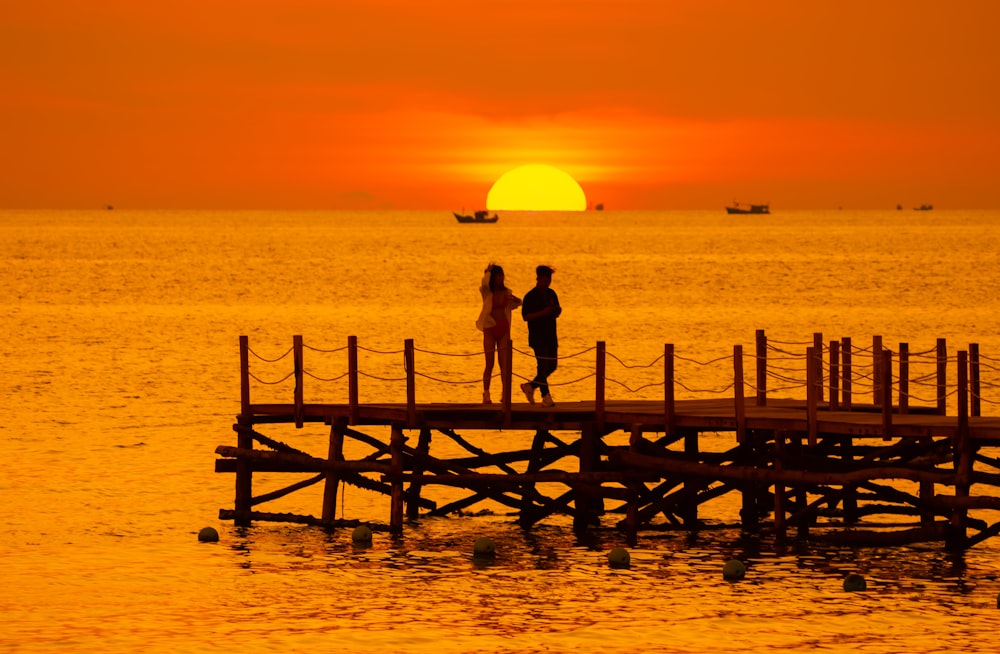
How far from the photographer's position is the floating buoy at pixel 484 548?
26562 millimetres

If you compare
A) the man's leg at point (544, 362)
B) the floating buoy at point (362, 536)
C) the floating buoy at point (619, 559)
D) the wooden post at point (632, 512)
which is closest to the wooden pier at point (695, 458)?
the wooden post at point (632, 512)

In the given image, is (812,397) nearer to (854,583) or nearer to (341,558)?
(854,583)

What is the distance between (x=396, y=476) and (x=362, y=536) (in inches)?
42.2

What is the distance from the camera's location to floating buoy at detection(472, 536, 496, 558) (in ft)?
87.1

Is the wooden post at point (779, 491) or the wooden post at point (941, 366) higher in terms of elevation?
the wooden post at point (941, 366)

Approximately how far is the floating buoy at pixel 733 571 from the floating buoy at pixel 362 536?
19.2ft

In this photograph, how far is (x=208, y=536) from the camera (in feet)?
93.0

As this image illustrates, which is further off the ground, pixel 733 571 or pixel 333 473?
pixel 333 473

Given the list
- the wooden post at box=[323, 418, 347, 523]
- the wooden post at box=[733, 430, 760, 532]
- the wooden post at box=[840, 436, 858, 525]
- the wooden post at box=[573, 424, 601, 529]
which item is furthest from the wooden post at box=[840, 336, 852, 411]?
the wooden post at box=[323, 418, 347, 523]

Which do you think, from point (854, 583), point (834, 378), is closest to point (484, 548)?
point (854, 583)

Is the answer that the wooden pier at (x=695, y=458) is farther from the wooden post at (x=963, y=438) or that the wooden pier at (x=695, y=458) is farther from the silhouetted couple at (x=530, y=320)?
the silhouetted couple at (x=530, y=320)

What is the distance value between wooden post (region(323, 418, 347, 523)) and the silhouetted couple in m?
2.58

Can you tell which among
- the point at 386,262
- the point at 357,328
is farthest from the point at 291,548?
the point at 386,262

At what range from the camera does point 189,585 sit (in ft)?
81.9
